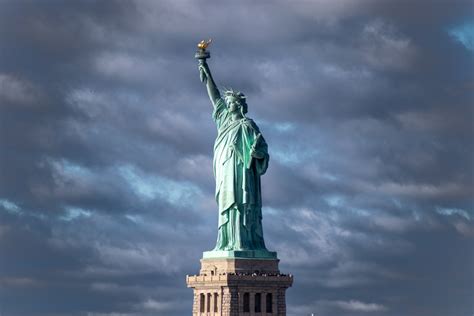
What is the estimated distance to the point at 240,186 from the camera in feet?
293

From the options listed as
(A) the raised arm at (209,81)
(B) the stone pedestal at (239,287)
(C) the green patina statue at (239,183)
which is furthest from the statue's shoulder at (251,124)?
(B) the stone pedestal at (239,287)

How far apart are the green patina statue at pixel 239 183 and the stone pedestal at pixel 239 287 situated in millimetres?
647

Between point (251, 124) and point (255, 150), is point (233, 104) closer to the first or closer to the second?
point (251, 124)

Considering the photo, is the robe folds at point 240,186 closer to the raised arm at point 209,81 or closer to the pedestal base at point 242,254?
the pedestal base at point 242,254

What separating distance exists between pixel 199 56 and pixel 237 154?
6660 millimetres

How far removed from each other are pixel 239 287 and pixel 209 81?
1279cm

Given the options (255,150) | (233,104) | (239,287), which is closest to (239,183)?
(255,150)

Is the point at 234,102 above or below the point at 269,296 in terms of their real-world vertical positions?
above

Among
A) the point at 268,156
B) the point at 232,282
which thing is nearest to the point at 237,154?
the point at 268,156

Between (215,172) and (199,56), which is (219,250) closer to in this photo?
(215,172)

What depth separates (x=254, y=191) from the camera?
294ft

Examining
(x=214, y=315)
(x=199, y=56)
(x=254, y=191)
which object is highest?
(x=199, y=56)

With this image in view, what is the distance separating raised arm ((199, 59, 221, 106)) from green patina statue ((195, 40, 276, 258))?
1.15 meters

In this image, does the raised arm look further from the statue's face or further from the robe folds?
the robe folds
